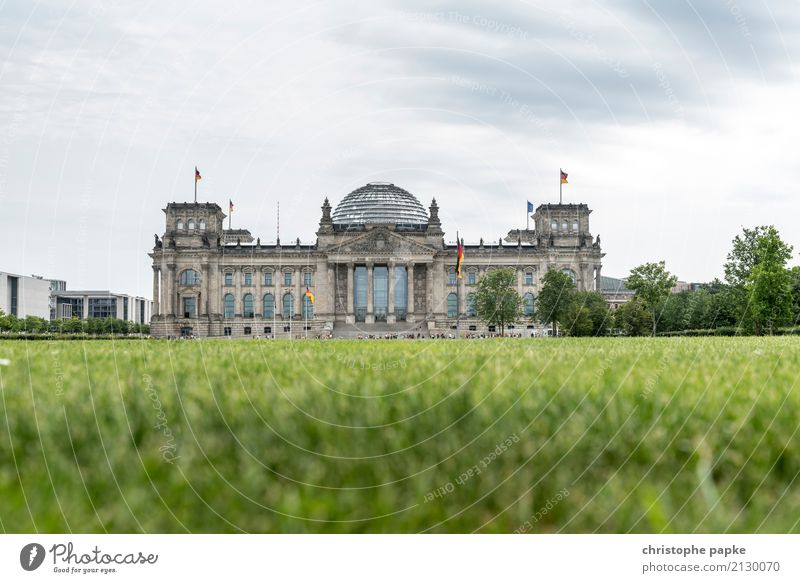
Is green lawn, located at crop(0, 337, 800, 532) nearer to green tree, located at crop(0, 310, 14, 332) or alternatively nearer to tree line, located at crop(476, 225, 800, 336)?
tree line, located at crop(476, 225, 800, 336)

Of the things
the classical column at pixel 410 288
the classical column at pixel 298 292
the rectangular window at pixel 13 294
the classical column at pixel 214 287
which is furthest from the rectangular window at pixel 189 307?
the rectangular window at pixel 13 294

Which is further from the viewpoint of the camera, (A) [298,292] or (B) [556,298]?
(A) [298,292]

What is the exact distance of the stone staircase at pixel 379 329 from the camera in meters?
114

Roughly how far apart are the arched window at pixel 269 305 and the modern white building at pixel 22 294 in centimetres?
3983

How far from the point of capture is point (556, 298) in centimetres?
8081

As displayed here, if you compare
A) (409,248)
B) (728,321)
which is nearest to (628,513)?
(728,321)

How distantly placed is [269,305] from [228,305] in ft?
24.2

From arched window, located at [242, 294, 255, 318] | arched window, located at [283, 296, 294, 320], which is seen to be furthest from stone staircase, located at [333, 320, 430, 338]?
arched window, located at [242, 294, 255, 318]

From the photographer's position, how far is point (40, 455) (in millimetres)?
5066

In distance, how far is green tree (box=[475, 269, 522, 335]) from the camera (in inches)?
3612

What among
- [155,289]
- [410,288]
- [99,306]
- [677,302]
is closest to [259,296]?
[155,289]

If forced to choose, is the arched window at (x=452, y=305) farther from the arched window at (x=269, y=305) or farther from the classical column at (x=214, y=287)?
the classical column at (x=214, y=287)

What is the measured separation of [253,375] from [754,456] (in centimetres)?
467

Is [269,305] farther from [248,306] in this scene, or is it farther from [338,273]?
[338,273]
